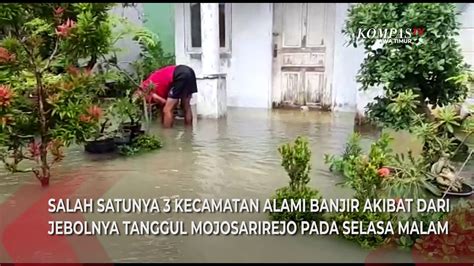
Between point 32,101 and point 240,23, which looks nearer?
point 32,101

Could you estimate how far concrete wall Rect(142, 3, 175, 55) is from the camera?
1027 centimetres

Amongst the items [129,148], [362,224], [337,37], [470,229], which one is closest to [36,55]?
[129,148]

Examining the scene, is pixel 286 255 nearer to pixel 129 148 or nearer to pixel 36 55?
pixel 36 55

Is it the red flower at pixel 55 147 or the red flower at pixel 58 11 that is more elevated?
the red flower at pixel 58 11

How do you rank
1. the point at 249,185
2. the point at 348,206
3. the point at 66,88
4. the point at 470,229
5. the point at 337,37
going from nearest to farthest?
the point at 470,229 < the point at 348,206 < the point at 66,88 < the point at 249,185 < the point at 337,37

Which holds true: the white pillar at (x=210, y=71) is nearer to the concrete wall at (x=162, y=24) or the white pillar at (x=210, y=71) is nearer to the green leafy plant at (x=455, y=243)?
the concrete wall at (x=162, y=24)

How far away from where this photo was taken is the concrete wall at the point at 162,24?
10.3m

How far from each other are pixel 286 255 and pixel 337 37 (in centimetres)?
574

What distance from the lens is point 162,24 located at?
412 inches

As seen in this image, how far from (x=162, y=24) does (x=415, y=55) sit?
7985 millimetres

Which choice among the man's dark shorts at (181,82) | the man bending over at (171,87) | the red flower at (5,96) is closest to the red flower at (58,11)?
the red flower at (5,96)

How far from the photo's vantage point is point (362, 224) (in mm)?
2607

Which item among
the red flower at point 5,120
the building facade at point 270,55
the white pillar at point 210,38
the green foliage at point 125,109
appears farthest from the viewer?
the building facade at point 270,55

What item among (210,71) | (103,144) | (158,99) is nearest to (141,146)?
(103,144)
